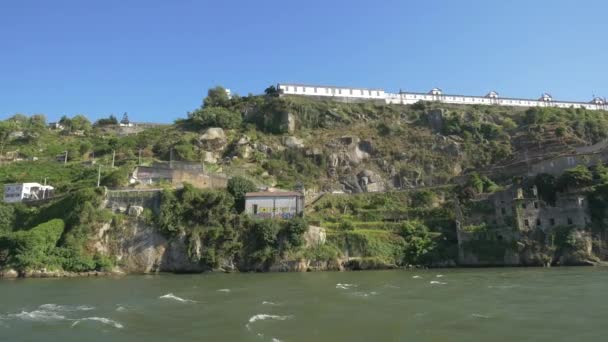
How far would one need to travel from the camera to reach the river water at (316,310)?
16.9m

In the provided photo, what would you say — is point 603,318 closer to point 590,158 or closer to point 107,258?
point 107,258

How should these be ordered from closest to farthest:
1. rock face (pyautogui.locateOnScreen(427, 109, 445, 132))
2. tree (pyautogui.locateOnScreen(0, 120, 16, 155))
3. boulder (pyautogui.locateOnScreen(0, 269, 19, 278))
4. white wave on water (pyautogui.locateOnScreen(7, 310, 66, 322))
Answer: white wave on water (pyautogui.locateOnScreen(7, 310, 66, 322))
boulder (pyautogui.locateOnScreen(0, 269, 19, 278))
tree (pyautogui.locateOnScreen(0, 120, 16, 155))
rock face (pyautogui.locateOnScreen(427, 109, 445, 132))

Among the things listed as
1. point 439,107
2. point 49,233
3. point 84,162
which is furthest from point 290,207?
point 439,107

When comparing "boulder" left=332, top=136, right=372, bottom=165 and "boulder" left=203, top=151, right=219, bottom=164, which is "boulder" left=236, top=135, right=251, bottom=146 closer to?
"boulder" left=203, top=151, right=219, bottom=164

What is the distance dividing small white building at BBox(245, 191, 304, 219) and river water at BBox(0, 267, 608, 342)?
14.9 m

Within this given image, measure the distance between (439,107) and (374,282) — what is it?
65345 mm

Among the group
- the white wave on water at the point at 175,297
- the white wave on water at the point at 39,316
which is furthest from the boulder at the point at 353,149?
the white wave on water at the point at 39,316

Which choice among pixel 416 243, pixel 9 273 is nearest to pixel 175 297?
pixel 9 273

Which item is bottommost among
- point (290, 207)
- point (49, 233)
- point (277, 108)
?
point (49, 233)

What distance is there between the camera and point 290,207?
4838 cm

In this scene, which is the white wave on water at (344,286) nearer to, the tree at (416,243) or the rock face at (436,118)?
the tree at (416,243)

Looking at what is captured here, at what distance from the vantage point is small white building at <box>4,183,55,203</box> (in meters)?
52.7

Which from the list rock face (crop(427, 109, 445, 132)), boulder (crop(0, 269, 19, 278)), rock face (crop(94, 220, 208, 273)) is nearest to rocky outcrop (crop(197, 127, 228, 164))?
rock face (crop(94, 220, 208, 273))

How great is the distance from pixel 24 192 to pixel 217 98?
4721 centimetres
